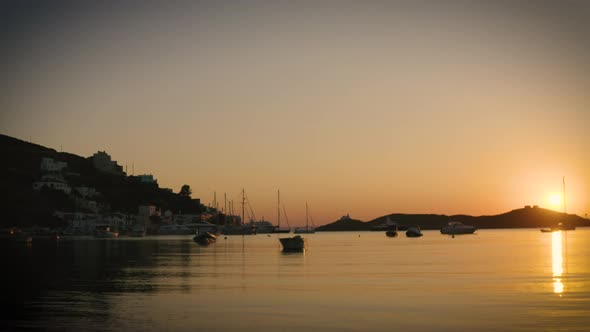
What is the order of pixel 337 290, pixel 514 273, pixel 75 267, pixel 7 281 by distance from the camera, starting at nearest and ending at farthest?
pixel 337 290 < pixel 7 281 < pixel 514 273 < pixel 75 267

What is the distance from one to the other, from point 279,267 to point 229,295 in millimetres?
30994

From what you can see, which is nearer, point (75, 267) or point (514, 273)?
point (514, 273)

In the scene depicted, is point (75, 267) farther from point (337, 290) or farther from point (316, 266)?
point (337, 290)

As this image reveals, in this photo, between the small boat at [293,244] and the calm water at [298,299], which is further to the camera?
the small boat at [293,244]

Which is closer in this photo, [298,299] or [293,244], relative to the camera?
[298,299]

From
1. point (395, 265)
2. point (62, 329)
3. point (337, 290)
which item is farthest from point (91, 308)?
point (395, 265)

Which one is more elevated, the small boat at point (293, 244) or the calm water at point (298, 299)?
the small boat at point (293, 244)

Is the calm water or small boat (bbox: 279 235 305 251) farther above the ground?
small boat (bbox: 279 235 305 251)

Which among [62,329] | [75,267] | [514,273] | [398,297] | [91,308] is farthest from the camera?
[75,267]

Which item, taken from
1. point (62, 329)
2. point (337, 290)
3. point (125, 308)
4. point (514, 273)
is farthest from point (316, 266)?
point (62, 329)

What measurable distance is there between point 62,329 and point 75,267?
4633 cm

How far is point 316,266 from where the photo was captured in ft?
270

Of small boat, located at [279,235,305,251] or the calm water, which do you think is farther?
small boat, located at [279,235,305,251]

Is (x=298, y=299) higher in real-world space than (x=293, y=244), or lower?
lower
